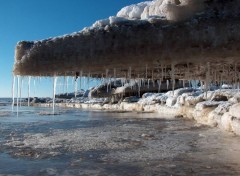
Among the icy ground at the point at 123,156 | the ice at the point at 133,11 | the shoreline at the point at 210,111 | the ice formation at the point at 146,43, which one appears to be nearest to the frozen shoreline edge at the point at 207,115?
the shoreline at the point at 210,111

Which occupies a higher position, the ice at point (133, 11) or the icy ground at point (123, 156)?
the ice at point (133, 11)

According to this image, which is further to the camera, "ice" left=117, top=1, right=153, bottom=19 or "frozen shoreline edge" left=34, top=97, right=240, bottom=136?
"frozen shoreline edge" left=34, top=97, right=240, bottom=136

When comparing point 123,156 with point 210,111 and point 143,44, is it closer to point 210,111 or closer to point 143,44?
point 143,44

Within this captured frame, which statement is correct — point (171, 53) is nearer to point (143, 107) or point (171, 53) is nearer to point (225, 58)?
point (225, 58)

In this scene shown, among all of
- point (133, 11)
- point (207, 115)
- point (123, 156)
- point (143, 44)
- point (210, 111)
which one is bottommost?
point (123, 156)

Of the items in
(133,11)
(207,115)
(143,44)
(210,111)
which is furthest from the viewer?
(210,111)

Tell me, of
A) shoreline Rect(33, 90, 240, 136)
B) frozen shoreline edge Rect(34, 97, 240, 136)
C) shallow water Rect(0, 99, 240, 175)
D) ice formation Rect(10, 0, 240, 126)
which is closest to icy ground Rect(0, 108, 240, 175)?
shallow water Rect(0, 99, 240, 175)

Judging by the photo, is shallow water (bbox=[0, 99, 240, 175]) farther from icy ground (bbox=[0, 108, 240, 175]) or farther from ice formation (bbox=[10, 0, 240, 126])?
ice formation (bbox=[10, 0, 240, 126])

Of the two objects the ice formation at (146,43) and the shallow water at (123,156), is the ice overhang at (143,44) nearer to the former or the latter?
the ice formation at (146,43)

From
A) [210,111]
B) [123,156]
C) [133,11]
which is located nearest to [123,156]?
[123,156]

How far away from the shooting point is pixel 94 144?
9234 mm

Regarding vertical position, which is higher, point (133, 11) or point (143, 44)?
point (133, 11)

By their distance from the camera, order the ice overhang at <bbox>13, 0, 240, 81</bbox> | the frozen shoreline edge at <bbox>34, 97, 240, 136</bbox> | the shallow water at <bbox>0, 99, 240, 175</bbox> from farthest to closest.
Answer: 1. the frozen shoreline edge at <bbox>34, 97, 240, 136</bbox>
2. the shallow water at <bbox>0, 99, 240, 175</bbox>
3. the ice overhang at <bbox>13, 0, 240, 81</bbox>

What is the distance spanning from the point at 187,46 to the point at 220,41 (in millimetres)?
357
